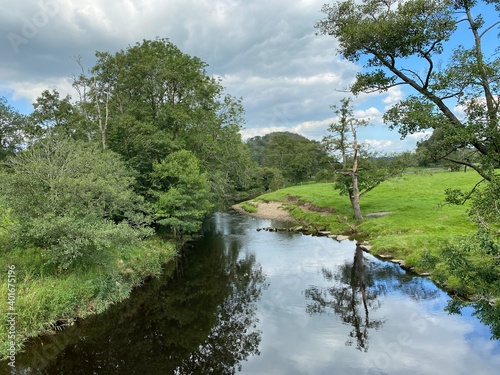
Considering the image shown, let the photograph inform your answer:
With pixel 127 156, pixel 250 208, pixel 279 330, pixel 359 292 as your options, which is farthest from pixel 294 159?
pixel 279 330

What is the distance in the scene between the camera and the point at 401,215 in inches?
1271

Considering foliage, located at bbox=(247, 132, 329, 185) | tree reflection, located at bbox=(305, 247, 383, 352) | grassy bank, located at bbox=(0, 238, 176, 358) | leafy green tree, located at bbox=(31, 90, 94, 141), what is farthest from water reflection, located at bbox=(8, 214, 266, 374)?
foliage, located at bbox=(247, 132, 329, 185)

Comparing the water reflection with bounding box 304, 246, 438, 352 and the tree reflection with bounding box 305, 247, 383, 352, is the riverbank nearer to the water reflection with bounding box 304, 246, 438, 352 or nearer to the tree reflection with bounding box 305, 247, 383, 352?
the water reflection with bounding box 304, 246, 438, 352

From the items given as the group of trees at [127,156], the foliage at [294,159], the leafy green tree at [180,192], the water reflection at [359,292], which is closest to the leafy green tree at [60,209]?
the group of trees at [127,156]

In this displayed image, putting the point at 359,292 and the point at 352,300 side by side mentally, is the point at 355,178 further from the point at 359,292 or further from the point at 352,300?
the point at 352,300

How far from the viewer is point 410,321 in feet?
49.3

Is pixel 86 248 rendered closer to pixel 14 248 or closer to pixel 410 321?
pixel 14 248

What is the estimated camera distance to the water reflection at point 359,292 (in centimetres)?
1516

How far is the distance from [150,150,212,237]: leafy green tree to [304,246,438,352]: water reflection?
12028 millimetres

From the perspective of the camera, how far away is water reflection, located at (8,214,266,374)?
39.8ft

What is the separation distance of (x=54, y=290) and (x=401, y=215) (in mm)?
30212

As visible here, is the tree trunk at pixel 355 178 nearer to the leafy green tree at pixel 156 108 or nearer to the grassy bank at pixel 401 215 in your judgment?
the grassy bank at pixel 401 215

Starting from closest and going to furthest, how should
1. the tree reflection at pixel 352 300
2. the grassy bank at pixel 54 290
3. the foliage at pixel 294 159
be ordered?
the grassy bank at pixel 54 290, the tree reflection at pixel 352 300, the foliage at pixel 294 159

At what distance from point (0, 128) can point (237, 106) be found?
4674 centimetres
